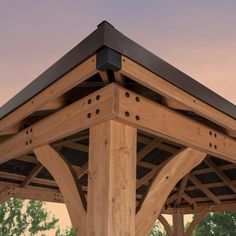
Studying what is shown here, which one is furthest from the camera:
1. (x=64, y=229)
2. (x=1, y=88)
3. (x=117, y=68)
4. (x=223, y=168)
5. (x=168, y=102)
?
(x=1, y=88)

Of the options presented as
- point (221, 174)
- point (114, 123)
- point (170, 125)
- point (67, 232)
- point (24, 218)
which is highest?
point (24, 218)

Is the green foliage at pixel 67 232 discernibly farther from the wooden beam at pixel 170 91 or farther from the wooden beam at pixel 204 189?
the wooden beam at pixel 170 91

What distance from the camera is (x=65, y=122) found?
3.44 meters

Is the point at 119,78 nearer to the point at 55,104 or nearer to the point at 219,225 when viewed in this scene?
the point at 55,104

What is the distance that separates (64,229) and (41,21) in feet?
31.6

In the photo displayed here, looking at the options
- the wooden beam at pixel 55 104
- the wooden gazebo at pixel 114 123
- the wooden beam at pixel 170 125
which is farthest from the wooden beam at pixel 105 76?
the wooden beam at pixel 55 104

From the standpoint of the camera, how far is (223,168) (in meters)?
7.36

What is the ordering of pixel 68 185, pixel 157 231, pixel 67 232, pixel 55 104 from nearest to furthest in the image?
pixel 68 185
pixel 55 104
pixel 67 232
pixel 157 231

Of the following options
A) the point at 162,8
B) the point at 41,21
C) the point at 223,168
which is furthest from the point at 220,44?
the point at 223,168

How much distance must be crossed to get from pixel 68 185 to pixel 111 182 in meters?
0.63

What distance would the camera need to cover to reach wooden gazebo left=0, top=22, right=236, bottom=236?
2730 mm

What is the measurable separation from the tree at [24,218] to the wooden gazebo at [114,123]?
1243 cm

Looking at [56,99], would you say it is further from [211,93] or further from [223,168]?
[223,168]

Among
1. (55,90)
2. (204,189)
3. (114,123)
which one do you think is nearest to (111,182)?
(114,123)
